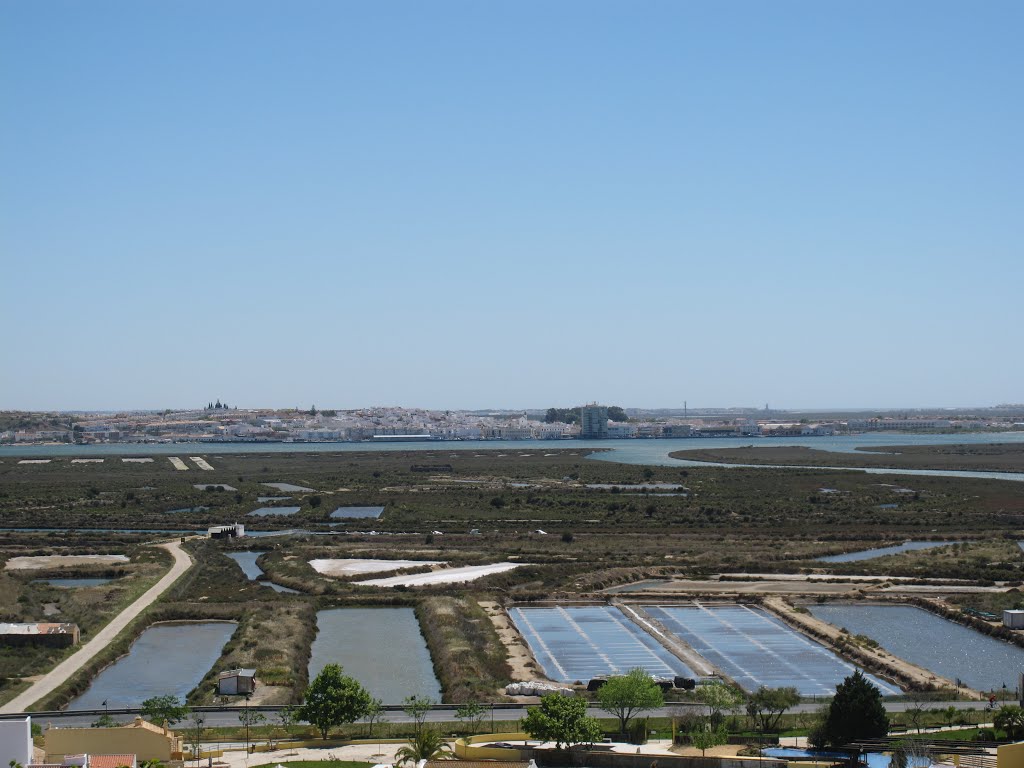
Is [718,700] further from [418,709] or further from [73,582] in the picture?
[73,582]

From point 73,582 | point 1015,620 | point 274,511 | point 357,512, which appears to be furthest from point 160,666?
point 274,511

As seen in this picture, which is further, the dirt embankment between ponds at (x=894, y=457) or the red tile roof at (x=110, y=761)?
the dirt embankment between ponds at (x=894, y=457)

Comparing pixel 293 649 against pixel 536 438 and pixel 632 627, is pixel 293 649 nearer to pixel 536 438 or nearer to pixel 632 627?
pixel 632 627

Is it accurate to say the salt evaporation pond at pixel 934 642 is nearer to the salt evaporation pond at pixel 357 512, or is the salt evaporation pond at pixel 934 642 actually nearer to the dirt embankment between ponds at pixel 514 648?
the dirt embankment between ponds at pixel 514 648

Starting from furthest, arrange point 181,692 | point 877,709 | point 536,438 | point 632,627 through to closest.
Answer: point 536,438 → point 632,627 → point 181,692 → point 877,709

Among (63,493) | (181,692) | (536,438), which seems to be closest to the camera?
(181,692)

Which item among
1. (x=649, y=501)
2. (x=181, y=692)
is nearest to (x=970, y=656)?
(x=181, y=692)

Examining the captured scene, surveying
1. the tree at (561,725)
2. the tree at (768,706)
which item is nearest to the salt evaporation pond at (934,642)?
the tree at (768,706)
